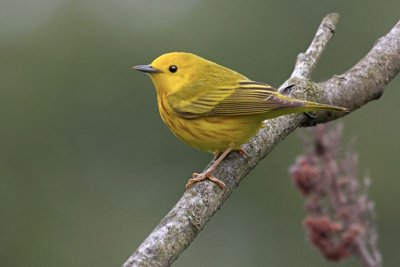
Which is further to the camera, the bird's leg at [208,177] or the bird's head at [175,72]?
the bird's head at [175,72]

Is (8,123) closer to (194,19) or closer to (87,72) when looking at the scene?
(87,72)

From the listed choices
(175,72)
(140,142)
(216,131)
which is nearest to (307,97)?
(216,131)

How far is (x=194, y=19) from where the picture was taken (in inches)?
639

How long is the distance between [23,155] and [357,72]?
1015 centimetres

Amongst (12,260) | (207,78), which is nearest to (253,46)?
(12,260)

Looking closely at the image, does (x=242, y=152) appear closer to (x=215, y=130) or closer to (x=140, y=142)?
(x=215, y=130)

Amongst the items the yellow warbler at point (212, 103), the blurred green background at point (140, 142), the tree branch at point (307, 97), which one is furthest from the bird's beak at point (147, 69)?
the blurred green background at point (140, 142)

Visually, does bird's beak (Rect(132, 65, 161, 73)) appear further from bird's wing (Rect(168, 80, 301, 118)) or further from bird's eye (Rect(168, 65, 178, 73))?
bird's wing (Rect(168, 80, 301, 118))

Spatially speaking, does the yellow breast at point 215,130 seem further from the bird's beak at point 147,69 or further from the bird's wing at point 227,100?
the bird's beak at point 147,69

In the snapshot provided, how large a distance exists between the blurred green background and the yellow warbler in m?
6.84

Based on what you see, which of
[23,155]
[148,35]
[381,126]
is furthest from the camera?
[148,35]

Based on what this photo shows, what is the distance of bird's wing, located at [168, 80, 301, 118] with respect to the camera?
17.1ft

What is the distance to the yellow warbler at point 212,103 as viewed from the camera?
5168mm

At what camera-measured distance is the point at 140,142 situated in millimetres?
13844
